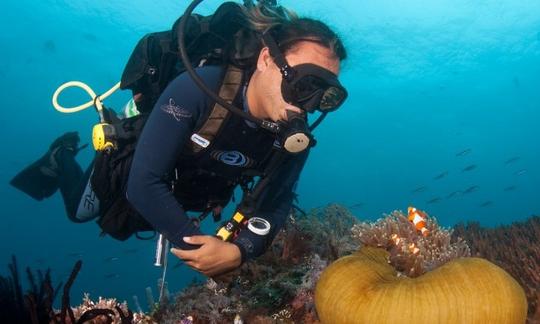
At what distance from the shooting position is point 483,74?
195 ft

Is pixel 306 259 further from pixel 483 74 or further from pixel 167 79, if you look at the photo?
pixel 483 74

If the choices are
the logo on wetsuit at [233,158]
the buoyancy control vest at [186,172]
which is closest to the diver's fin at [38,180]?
the buoyancy control vest at [186,172]

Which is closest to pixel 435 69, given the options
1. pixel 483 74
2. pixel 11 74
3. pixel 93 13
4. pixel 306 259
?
pixel 483 74

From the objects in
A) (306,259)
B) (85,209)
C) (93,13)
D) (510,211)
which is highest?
(510,211)

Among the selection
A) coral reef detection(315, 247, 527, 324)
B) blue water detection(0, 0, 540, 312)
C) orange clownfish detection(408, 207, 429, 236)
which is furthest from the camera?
blue water detection(0, 0, 540, 312)

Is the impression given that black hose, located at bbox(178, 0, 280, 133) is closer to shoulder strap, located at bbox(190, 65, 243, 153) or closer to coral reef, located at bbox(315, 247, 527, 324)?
shoulder strap, located at bbox(190, 65, 243, 153)

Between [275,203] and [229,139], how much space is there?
0.86m

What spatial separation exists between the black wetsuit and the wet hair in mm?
602

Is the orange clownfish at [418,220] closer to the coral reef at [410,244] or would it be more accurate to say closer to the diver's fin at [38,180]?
the coral reef at [410,244]

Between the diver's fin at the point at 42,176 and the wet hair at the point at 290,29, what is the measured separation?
170 inches

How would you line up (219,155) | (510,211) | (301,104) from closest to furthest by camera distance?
1. (301,104)
2. (219,155)
3. (510,211)

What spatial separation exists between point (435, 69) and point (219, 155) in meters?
58.6

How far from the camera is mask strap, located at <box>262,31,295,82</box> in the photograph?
3289mm

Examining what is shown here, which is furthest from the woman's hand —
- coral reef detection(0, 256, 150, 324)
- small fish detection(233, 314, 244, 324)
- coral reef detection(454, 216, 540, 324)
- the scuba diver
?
coral reef detection(454, 216, 540, 324)
